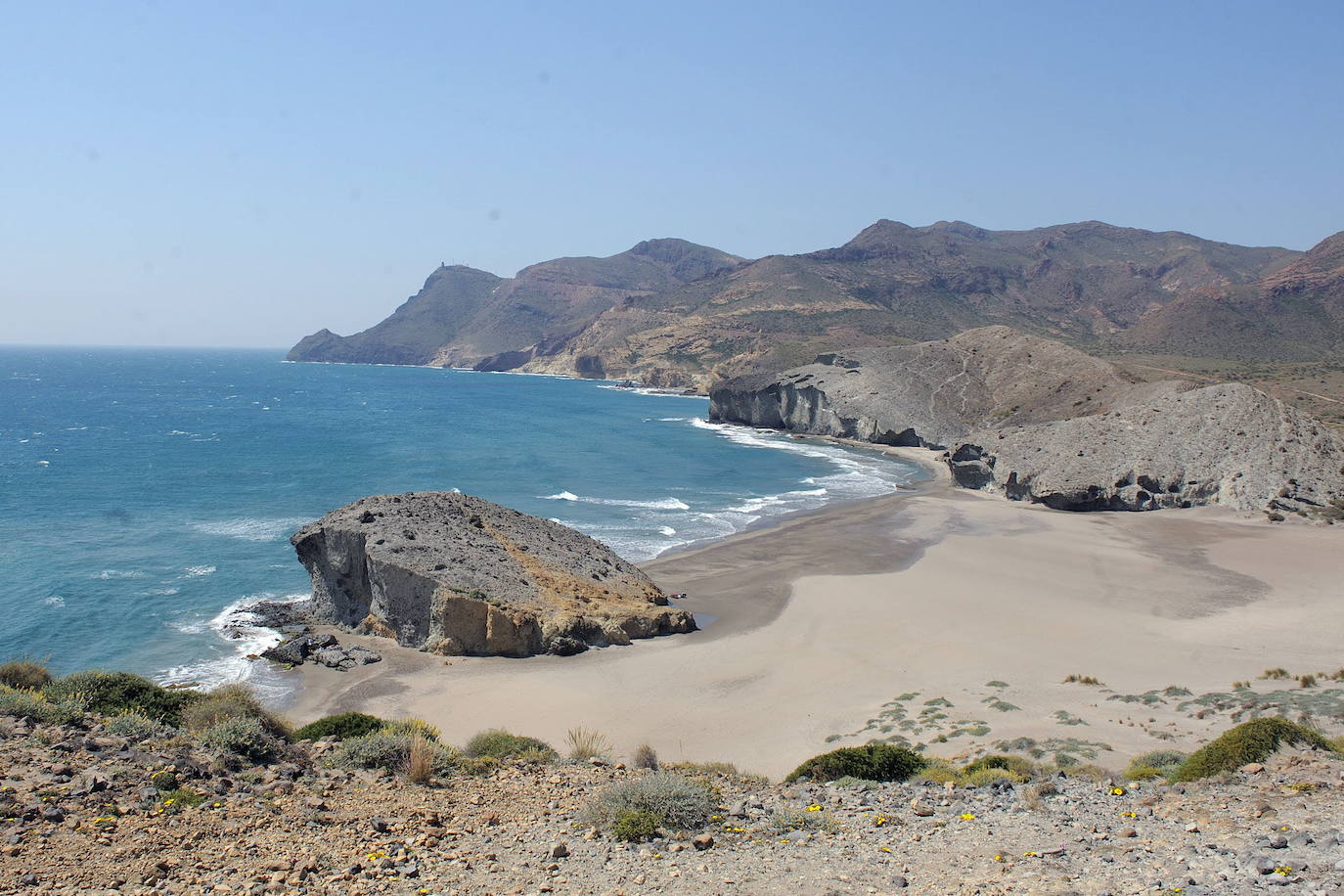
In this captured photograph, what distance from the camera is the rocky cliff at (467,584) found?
25.5 m

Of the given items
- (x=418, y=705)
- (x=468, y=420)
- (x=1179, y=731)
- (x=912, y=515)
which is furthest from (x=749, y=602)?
(x=468, y=420)

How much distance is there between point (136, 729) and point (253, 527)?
32236 mm

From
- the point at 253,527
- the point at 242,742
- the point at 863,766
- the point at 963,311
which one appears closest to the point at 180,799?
the point at 242,742

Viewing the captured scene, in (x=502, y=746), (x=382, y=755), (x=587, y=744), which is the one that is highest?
(x=382, y=755)

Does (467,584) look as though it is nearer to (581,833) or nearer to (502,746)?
(502,746)

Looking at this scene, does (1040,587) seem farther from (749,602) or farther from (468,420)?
(468,420)

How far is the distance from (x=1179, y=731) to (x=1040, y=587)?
16720 millimetres

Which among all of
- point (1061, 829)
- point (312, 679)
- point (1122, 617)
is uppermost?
point (1061, 829)

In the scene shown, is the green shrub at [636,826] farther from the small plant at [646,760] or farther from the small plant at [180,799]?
the small plant at [180,799]

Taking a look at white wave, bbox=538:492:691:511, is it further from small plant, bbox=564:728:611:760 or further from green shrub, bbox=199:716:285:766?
green shrub, bbox=199:716:285:766

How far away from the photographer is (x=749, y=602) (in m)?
31.2

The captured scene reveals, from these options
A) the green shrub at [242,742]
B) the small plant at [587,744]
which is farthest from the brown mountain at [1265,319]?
the green shrub at [242,742]

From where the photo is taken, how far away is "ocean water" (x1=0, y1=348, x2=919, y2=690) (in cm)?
2800

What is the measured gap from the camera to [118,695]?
13.1 metres
